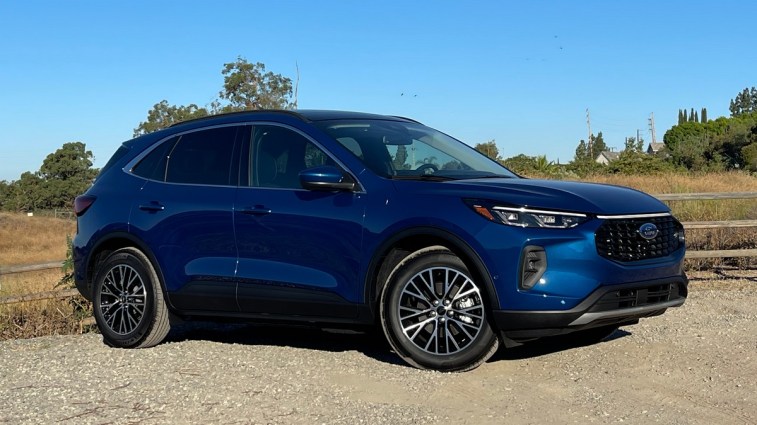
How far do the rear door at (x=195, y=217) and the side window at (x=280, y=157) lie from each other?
187 mm

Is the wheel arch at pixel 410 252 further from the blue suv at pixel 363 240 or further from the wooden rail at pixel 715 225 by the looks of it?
the wooden rail at pixel 715 225

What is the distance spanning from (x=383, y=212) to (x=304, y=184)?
1.99ft

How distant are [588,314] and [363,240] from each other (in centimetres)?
158

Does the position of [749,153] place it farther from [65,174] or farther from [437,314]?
[437,314]

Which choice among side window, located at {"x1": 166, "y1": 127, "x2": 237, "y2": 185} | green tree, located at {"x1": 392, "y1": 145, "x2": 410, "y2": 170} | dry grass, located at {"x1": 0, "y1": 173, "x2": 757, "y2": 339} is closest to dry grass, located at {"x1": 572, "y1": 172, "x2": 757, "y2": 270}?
dry grass, located at {"x1": 0, "y1": 173, "x2": 757, "y2": 339}

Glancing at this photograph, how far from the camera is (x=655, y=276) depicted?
18.9 ft

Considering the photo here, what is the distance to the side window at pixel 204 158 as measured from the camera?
6938 millimetres

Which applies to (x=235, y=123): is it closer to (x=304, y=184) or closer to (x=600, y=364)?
(x=304, y=184)

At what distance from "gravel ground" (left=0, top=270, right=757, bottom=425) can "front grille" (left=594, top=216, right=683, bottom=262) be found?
0.79 meters

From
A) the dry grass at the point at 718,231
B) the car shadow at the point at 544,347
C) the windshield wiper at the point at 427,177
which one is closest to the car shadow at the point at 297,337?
the car shadow at the point at 544,347

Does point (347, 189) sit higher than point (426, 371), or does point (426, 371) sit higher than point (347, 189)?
point (347, 189)

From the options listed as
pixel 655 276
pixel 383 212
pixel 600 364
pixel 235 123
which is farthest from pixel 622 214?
pixel 235 123

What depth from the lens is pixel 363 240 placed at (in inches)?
236

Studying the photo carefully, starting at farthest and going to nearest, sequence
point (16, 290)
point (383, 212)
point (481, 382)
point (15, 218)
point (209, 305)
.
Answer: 1. point (15, 218)
2. point (16, 290)
3. point (209, 305)
4. point (383, 212)
5. point (481, 382)
